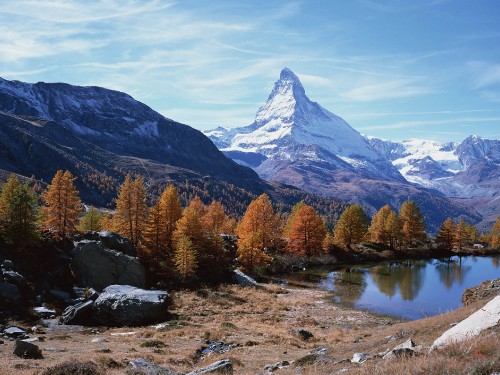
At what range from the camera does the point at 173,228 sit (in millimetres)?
73500

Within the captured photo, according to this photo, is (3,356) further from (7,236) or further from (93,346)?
(7,236)

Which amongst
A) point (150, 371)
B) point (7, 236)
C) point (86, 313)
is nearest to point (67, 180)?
point (7, 236)

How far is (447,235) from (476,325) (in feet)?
389

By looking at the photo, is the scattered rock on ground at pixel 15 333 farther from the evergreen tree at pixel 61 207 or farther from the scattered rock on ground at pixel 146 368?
the evergreen tree at pixel 61 207

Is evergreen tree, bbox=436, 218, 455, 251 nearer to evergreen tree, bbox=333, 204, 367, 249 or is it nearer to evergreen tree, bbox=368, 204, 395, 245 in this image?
evergreen tree, bbox=368, 204, 395, 245

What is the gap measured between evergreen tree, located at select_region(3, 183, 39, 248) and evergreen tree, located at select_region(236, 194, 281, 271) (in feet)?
121

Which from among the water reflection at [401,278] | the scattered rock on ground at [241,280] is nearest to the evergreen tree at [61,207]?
the scattered rock on ground at [241,280]

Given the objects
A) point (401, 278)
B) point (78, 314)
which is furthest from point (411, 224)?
point (78, 314)

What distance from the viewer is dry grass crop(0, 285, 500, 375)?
1894 centimetres

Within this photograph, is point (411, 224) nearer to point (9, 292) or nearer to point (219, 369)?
point (9, 292)

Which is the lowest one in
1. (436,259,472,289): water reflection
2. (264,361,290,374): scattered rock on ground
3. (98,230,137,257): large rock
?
(436,259,472,289): water reflection

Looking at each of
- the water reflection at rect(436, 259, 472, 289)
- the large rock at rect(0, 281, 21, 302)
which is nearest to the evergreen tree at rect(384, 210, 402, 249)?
the water reflection at rect(436, 259, 472, 289)

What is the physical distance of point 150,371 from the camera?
2092 cm

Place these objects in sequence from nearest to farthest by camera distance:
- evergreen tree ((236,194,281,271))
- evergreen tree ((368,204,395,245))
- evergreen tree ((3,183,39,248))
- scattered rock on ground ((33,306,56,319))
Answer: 1. scattered rock on ground ((33,306,56,319))
2. evergreen tree ((3,183,39,248))
3. evergreen tree ((236,194,281,271))
4. evergreen tree ((368,204,395,245))
